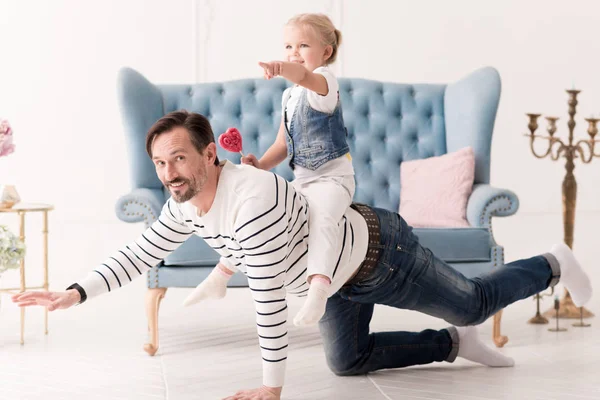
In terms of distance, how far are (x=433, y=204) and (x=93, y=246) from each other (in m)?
3.44

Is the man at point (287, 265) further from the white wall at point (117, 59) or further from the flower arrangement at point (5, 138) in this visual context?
the white wall at point (117, 59)

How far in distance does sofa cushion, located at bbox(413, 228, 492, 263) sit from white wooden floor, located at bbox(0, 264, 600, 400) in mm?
363

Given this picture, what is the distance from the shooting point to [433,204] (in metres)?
4.06

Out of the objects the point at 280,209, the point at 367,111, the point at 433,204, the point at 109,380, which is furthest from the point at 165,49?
the point at 280,209

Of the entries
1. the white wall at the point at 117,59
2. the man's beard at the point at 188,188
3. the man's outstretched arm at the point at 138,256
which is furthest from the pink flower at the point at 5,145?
the white wall at the point at 117,59

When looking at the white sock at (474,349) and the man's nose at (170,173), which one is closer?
the man's nose at (170,173)

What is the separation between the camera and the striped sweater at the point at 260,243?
7.46 ft

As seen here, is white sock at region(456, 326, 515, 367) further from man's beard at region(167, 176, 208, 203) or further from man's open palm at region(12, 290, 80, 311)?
man's open palm at region(12, 290, 80, 311)

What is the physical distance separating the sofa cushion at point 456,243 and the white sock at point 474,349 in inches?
21.6

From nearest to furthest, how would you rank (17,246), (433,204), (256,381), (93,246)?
(256,381), (17,246), (433,204), (93,246)

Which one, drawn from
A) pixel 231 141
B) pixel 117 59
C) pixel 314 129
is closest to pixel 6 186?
pixel 231 141

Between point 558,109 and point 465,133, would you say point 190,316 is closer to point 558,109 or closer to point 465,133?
point 465,133

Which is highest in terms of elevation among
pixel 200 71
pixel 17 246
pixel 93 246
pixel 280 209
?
pixel 200 71

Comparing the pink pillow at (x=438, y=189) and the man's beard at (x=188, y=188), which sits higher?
the man's beard at (x=188, y=188)
